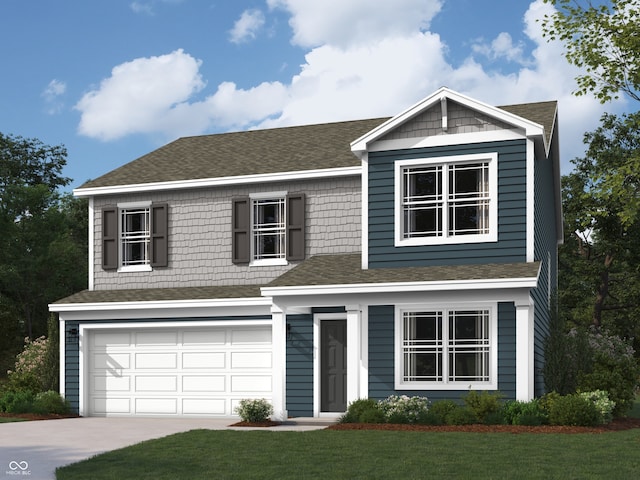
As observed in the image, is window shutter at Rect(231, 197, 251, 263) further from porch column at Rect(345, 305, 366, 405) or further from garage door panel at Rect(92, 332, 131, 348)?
porch column at Rect(345, 305, 366, 405)

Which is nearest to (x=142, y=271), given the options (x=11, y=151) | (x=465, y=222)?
(x=465, y=222)

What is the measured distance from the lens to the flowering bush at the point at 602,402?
1788 cm

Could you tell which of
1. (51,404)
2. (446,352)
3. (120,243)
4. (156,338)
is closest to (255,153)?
(120,243)

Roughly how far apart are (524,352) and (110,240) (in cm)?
1217

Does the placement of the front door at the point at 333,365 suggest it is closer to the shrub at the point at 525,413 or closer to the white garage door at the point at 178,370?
the white garage door at the point at 178,370

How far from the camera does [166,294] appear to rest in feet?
75.7

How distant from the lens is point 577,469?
39.8ft

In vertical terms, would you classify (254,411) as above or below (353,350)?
below

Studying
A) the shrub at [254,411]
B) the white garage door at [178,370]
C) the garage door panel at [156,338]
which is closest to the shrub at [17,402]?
the white garage door at [178,370]

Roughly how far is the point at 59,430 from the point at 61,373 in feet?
17.7

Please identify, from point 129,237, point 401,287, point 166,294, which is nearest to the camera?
point 401,287

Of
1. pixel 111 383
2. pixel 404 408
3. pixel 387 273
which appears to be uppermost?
pixel 387 273

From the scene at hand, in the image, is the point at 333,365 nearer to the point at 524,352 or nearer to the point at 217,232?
the point at 524,352

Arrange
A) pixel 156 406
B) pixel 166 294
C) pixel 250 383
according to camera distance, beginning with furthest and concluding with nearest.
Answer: pixel 166 294
pixel 156 406
pixel 250 383
